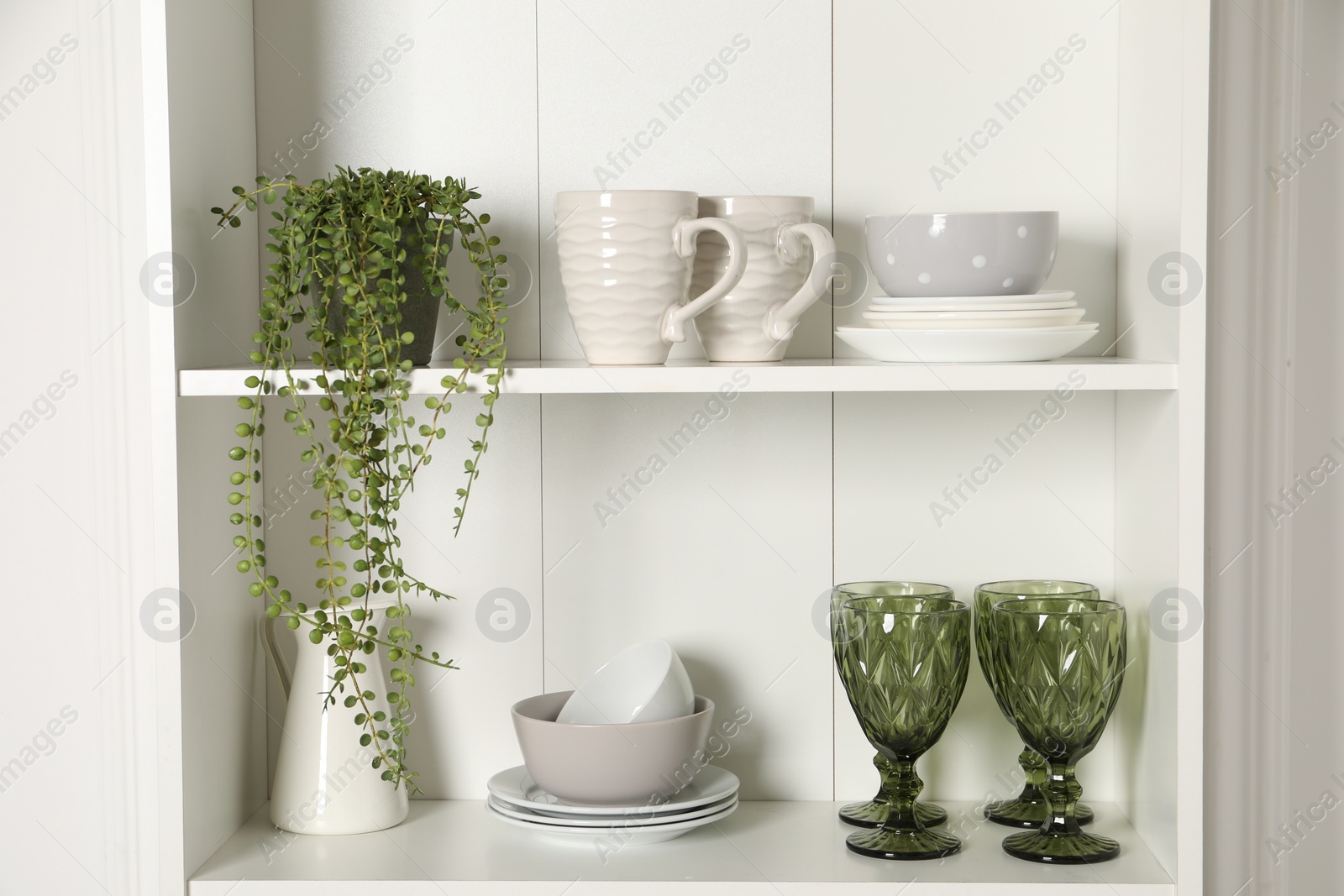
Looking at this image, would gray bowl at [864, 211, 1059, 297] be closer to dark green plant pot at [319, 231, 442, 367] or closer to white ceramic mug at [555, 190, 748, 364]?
white ceramic mug at [555, 190, 748, 364]

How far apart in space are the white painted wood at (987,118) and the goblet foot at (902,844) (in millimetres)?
453

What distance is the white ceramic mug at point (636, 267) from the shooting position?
0.90 meters

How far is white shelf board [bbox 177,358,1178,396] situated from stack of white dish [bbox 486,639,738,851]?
0.88ft

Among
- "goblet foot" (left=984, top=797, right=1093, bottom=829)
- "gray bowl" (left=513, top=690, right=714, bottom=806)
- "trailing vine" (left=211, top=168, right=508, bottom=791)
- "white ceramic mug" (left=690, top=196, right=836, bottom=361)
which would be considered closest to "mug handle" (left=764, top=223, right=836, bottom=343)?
"white ceramic mug" (left=690, top=196, right=836, bottom=361)

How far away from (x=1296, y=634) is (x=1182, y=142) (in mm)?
402

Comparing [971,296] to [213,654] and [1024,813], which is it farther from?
[213,654]

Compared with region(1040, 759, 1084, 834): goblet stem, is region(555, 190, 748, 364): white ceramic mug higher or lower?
higher

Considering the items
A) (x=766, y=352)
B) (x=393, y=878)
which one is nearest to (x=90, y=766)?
(x=393, y=878)

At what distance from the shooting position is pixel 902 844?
94 cm

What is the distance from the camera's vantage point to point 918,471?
108cm

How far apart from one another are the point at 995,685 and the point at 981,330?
300 millimetres

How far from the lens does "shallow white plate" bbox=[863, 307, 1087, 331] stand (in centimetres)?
89

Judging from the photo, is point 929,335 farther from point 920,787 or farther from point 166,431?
point 166,431

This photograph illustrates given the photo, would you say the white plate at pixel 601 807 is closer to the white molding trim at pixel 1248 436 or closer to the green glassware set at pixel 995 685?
the green glassware set at pixel 995 685
